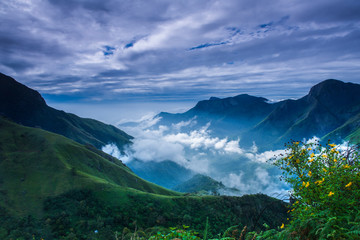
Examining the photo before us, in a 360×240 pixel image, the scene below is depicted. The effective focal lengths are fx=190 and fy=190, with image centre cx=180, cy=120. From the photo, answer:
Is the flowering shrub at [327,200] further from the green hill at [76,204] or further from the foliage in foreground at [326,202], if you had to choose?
the green hill at [76,204]

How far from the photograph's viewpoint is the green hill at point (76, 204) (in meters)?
73.1

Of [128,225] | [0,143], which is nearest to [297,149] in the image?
[128,225]

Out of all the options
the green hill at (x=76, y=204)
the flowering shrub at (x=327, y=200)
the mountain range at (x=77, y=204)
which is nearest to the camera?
the flowering shrub at (x=327, y=200)

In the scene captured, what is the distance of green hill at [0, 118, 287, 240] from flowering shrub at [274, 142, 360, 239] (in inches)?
2289

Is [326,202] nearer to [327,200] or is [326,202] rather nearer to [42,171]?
[327,200]

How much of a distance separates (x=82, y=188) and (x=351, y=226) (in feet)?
374

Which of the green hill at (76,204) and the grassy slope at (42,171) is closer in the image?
the green hill at (76,204)

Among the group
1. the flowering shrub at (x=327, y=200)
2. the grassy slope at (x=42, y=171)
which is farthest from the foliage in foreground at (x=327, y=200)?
the grassy slope at (x=42, y=171)

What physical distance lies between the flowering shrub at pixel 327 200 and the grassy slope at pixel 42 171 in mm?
104417

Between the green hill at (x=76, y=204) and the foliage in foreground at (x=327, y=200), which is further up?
the foliage in foreground at (x=327, y=200)

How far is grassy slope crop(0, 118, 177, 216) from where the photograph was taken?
308 ft

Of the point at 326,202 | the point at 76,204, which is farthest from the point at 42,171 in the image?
the point at 326,202

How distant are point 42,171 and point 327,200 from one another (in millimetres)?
139200

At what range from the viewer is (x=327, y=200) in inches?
222
